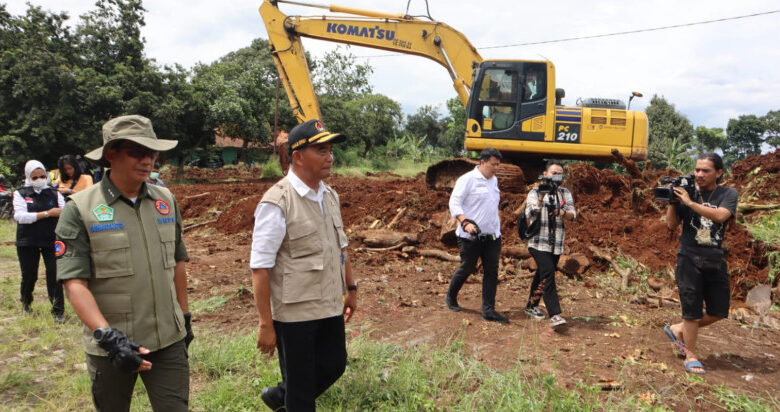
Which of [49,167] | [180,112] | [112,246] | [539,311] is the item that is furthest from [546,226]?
[49,167]

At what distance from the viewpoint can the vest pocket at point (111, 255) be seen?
208cm

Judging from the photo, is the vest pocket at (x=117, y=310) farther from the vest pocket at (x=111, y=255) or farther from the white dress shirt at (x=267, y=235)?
the white dress shirt at (x=267, y=235)

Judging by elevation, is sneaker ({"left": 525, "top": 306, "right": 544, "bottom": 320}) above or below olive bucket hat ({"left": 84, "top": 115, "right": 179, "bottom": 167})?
below

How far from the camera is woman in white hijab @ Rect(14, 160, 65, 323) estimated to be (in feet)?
16.1

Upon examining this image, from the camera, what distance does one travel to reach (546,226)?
192 inches

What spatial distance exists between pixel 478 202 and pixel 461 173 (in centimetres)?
584

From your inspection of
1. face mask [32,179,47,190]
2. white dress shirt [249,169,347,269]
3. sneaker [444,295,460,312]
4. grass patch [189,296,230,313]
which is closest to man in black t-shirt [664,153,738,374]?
sneaker [444,295,460,312]

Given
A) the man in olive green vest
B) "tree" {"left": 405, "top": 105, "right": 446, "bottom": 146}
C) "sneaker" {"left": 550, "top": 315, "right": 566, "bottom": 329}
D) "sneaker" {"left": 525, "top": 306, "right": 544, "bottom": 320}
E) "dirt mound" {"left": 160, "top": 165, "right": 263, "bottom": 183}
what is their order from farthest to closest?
1. "tree" {"left": 405, "top": 105, "right": 446, "bottom": 146}
2. "dirt mound" {"left": 160, "top": 165, "right": 263, "bottom": 183}
3. "sneaker" {"left": 525, "top": 306, "right": 544, "bottom": 320}
4. "sneaker" {"left": 550, "top": 315, "right": 566, "bottom": 329}
5. the man in olive green vest

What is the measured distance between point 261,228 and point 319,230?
0.98 feet

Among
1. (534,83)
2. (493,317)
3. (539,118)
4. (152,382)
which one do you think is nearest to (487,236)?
(493,317)

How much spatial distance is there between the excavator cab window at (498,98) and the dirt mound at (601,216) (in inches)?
59.9

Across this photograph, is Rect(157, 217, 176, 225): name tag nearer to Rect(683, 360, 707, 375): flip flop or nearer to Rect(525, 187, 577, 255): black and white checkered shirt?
Rect(525, 187, 577, 255): black and white checkered shirt

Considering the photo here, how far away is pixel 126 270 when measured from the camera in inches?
83.9

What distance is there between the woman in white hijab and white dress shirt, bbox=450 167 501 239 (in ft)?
13.5
